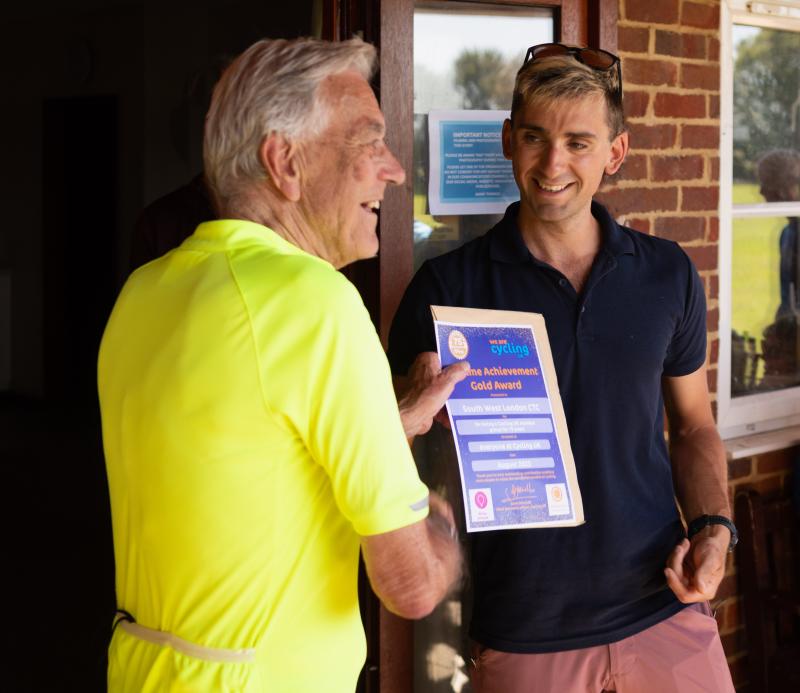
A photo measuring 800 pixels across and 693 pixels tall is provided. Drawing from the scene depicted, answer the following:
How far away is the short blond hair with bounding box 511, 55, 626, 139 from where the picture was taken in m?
2.18

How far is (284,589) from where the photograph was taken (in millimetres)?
1433

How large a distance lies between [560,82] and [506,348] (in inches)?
22.9

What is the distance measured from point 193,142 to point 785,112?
19.1ft

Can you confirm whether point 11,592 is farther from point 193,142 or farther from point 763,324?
point 193,142

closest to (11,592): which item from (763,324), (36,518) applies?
(36,518)

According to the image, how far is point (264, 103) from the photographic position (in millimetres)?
1496

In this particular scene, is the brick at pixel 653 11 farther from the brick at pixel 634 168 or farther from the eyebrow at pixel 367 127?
the eyebrow at pixel 367 127

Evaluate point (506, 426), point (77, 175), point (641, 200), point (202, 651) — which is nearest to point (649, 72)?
point (641, 200)

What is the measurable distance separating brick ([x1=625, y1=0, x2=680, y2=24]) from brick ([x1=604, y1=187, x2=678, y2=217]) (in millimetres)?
505

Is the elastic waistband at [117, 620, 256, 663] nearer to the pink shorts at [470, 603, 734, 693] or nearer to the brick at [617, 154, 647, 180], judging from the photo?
the pink shorts at [470, 603, 734, 693]

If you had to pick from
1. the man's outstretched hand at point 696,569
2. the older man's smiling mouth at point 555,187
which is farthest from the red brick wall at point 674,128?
the man's outstretched hand at point 696,569

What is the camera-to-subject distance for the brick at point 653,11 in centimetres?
316

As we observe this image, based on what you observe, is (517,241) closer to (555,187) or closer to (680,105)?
(555,187)

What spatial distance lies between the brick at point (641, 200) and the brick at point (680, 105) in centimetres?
23
